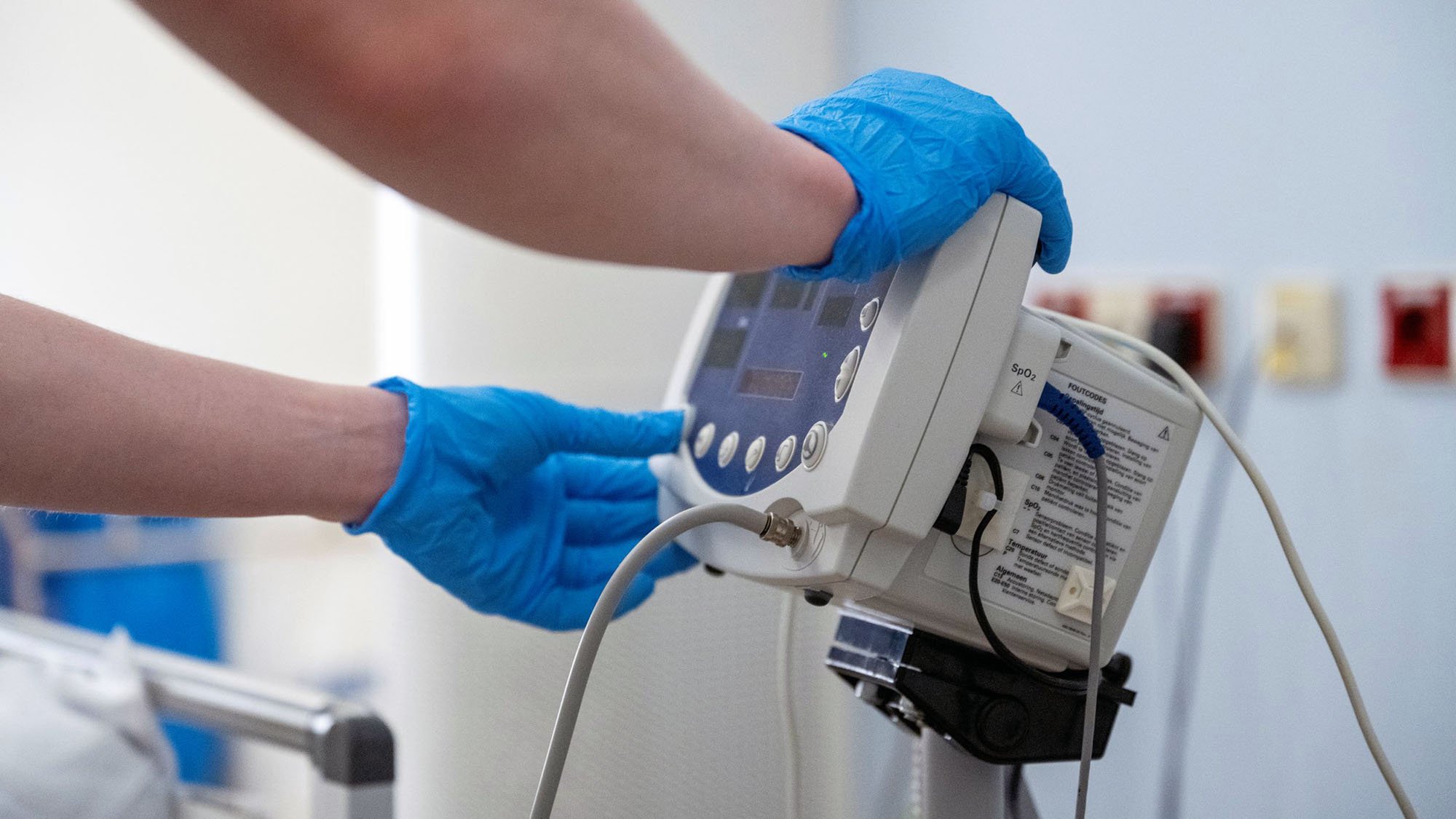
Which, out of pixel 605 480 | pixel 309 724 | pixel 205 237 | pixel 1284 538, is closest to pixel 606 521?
pixel 605 480

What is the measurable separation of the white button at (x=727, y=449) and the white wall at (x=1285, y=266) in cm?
58

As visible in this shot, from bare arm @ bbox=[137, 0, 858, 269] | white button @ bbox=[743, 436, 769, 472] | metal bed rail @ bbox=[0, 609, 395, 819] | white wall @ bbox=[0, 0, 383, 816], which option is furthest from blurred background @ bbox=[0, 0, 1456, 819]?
white wall @ bbox=[0, 0, 383, 816]

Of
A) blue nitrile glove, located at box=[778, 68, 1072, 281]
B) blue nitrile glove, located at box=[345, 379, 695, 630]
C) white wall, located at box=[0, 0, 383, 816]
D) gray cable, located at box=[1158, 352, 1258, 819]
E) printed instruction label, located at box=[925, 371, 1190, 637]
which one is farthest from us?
white wall, located at box=[0, 0, 383, 816]

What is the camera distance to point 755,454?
2.43ft

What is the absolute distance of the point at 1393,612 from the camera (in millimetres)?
1046

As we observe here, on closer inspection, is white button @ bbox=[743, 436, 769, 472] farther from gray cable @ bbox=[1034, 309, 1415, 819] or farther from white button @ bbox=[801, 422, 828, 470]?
gray cable @ bbox=[1034, 309, 1415, 819]

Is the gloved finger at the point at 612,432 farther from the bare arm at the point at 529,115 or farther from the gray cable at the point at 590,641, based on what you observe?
the bare arm at the point at 529,115

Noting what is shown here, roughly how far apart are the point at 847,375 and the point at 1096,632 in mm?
228

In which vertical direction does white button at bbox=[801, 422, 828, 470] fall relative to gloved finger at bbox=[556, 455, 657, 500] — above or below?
above

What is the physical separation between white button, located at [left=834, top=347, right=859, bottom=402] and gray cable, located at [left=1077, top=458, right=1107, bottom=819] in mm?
166

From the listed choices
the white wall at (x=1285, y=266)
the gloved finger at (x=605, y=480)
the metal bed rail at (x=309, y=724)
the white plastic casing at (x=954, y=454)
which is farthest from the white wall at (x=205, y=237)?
the white plastic casing at (x=954, y=454)

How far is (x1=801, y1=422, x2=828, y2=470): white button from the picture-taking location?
640mm

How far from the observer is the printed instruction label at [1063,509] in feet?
2.22

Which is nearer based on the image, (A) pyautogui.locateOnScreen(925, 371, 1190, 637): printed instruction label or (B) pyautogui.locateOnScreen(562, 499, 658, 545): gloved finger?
(A) pyautogui.locateOnScreen(925, 371, 1190, 637): printed instruction label
